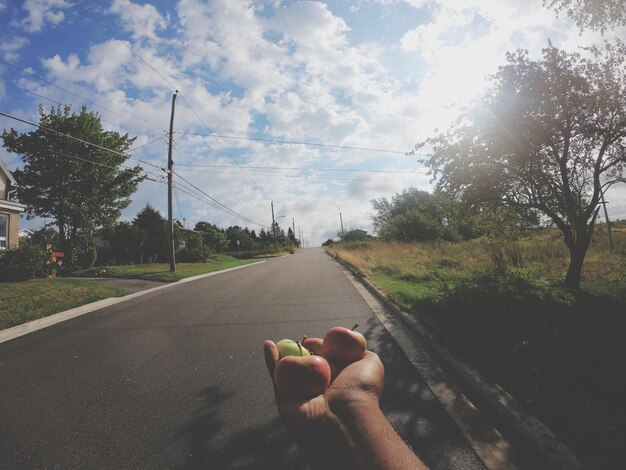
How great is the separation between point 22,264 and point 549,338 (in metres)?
19.2

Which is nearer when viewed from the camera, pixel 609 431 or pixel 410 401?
pixel 609 431

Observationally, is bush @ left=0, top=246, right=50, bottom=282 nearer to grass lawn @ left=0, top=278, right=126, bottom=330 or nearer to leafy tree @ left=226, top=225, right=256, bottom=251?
grass lawn @ left=0, top=278, right=126, bottom=330

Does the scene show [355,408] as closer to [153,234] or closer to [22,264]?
[22,264]

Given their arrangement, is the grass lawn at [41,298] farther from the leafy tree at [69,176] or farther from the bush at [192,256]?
the bush at [192,256]

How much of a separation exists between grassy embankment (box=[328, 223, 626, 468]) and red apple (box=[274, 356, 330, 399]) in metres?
2.20

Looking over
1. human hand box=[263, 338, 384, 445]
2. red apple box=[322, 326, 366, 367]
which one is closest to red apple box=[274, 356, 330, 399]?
human hand box=[263, 338, 384, 445]

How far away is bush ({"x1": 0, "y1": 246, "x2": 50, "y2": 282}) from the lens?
14.0 metres

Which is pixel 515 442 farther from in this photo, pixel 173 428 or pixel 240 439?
pixel 173 428

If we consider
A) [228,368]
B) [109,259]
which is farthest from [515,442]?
[109,259]

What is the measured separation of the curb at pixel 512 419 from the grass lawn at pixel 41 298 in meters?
9.80

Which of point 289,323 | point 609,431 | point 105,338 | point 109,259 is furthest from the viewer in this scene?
point 109,259

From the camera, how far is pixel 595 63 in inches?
356

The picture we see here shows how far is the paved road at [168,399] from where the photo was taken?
8.47ft

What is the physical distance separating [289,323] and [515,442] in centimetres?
472
